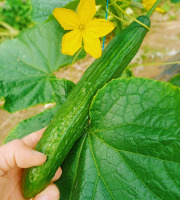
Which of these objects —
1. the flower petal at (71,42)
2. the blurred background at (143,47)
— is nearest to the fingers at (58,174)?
the flower petal at (71,42)

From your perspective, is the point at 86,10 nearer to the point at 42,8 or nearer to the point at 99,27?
the point at 99,27

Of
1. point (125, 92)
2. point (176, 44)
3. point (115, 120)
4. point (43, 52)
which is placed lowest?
point (115, 120)

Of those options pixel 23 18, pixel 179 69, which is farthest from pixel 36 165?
pixel 23 18

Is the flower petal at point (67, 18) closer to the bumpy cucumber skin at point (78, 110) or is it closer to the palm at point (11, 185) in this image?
the bumpy cucumber skin at point (78, 110)

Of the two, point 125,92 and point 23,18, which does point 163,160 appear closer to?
point 125,92

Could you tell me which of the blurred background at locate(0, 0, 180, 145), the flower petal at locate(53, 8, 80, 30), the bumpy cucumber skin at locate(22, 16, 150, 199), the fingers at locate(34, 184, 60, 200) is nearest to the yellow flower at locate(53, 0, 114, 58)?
the flower petal at locate(53, 8, 80, 30)

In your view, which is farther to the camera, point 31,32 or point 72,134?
point 31,32

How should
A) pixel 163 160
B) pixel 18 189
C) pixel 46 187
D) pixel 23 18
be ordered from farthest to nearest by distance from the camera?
pixel 23 18
pixel 18 189
pixel 46 187
pixel 163 160
